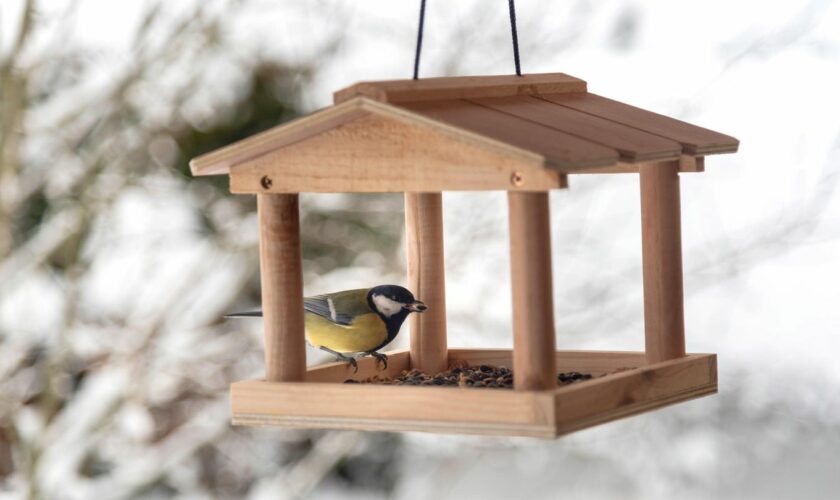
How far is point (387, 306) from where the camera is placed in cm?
215

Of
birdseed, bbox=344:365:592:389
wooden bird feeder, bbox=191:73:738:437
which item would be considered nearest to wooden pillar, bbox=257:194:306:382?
wooden bird feeder, bbox=191:73:738:437

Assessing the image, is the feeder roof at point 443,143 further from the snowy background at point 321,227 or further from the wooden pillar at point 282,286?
the snowy background at point 321,227

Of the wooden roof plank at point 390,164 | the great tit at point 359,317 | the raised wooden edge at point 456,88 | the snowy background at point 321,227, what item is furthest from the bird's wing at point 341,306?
the snowy background at point 321,227

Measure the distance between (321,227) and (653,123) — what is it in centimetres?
230

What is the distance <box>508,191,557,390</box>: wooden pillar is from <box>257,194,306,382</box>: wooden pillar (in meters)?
0.39

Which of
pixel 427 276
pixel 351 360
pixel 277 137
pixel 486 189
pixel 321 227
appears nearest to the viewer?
pixel 486 189

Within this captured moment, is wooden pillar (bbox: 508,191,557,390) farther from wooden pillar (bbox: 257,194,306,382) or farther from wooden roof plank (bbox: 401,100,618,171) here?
wooden pillar (bbox: 257,194,306,382)

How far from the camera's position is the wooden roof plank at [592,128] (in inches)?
72.0

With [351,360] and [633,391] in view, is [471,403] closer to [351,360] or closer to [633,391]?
[633,391]

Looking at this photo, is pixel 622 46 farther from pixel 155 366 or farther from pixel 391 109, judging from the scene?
pixel 391 109

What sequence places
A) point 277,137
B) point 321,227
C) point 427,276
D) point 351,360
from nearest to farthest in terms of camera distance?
1. point 277,137
2. point 351,360
3. point 427,276
4. point 321,227

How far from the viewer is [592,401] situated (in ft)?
5.81

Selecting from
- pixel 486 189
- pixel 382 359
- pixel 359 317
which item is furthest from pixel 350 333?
pixel 486 189

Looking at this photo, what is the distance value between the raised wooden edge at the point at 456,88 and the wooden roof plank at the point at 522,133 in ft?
0.06
